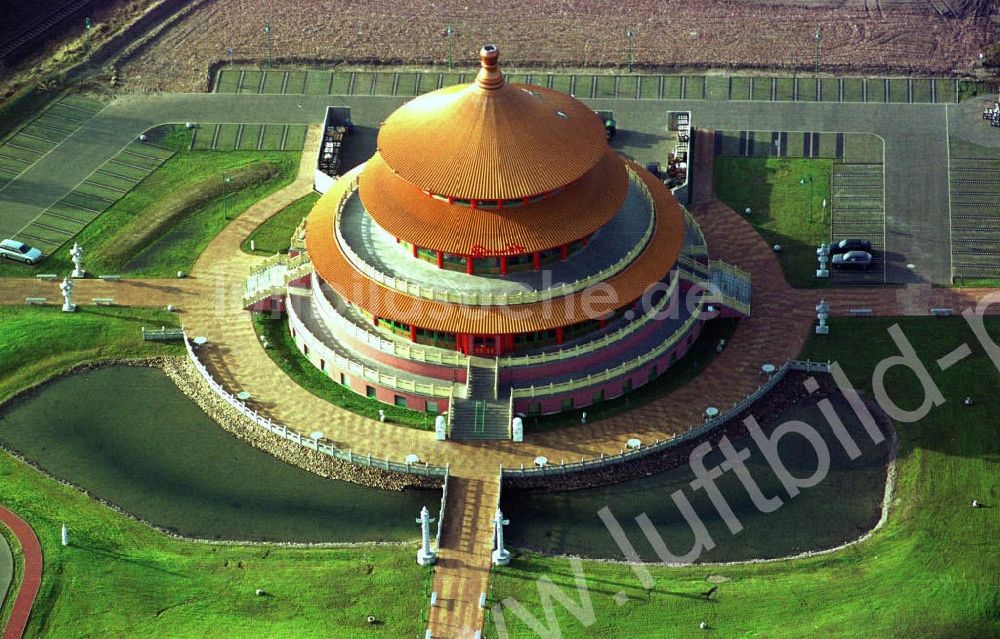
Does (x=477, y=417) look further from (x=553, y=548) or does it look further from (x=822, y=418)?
(x=822, y=418)

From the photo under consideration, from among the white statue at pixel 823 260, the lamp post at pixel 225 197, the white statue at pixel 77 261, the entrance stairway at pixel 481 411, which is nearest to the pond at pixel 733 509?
the entrance stairway at pixel 481 411

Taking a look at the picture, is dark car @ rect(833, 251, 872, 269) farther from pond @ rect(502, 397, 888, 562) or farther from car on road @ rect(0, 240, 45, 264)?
car on road @ rect(0, 240, 45, 264)

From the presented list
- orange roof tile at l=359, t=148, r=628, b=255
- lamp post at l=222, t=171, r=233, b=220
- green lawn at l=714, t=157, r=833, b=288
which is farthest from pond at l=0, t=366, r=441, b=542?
green lawn at l=714, t=157, r=833, b=288

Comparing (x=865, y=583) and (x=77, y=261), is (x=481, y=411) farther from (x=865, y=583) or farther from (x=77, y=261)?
(x=77, y=261)

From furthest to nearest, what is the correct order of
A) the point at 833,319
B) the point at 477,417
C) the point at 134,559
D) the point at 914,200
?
the point at 914,200 → the point at 833,319 → the point at 477,417 → the point at 134,559

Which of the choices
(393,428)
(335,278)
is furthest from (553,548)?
(335,278)
